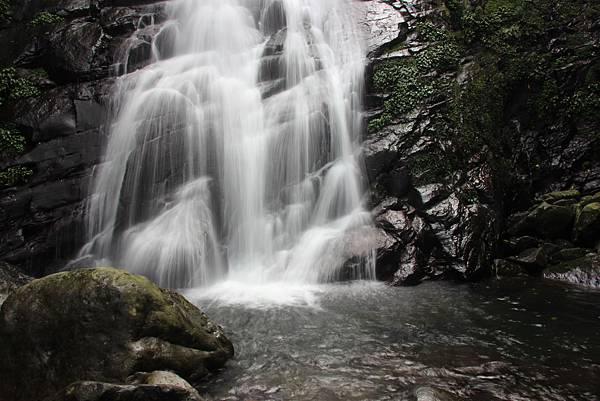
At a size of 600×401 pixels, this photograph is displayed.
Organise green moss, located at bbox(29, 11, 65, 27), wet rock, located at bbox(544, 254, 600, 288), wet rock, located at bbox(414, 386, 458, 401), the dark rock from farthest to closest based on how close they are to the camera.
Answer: green moss, located at bbox(29, 11, 65, 27) → the dark rock → wet rock, located at bbox(544, 254, 600, 288) → wet rock, located at bbox(414, 386, 458, 401)

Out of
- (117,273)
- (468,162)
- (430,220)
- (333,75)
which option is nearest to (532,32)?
(468,162)

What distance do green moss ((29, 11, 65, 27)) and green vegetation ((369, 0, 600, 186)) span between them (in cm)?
1283

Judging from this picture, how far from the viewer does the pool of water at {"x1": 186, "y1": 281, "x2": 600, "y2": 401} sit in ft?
17.1

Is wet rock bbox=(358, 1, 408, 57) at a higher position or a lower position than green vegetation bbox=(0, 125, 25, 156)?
higher

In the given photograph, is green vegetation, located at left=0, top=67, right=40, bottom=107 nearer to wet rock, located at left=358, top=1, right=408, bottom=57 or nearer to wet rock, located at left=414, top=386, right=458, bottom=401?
wet rock, located at left=358, top=1, right=408, bottom=57

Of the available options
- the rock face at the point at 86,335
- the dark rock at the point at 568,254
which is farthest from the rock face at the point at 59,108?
the dark rock at the point at 568,254

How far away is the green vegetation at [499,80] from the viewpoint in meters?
12.5

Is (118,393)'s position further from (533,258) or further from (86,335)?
(533,258)

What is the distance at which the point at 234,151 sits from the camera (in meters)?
12.6

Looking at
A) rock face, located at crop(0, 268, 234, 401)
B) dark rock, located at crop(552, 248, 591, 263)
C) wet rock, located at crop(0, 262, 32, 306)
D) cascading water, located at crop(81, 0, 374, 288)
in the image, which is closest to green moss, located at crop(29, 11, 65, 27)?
cascading water, located at crop(81, 0, 374, 288)

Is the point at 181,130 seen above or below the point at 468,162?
above

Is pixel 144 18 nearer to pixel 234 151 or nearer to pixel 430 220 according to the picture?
Result: pixel 234 151

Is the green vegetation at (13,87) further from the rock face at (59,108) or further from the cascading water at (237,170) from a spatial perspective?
the cascading water at (237,170)

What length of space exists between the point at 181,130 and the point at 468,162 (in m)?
8.92
